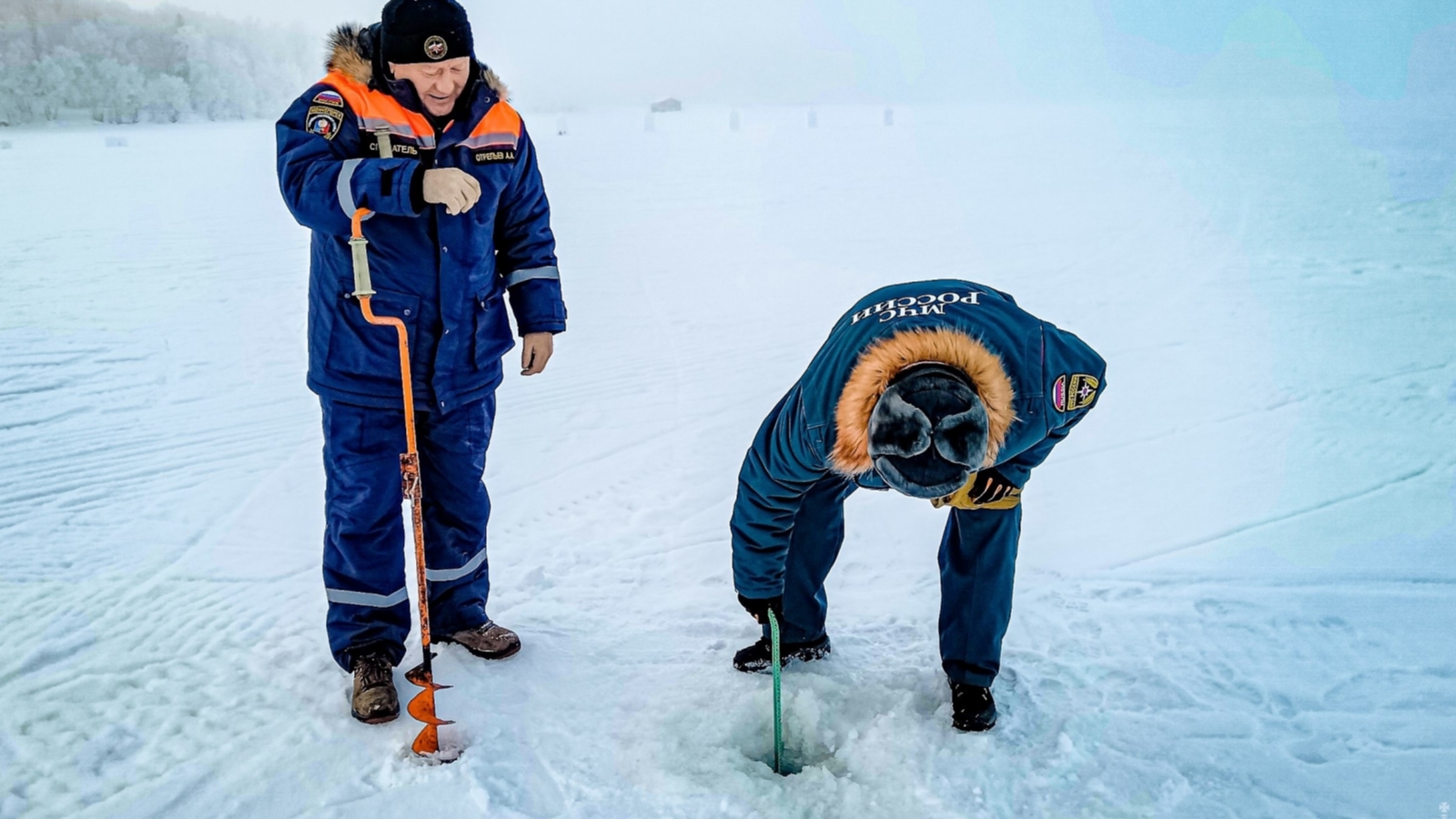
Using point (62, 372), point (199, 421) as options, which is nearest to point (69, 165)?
point (62, 372)

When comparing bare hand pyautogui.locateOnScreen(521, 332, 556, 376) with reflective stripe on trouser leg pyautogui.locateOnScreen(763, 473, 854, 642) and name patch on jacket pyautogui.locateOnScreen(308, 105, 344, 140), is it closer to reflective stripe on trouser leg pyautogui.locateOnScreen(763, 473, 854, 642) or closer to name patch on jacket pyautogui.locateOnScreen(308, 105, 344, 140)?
name patch on jacket pyautogui.locateOnScreen(308, 105, 344, 140)

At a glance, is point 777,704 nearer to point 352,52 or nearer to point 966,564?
point 966,564

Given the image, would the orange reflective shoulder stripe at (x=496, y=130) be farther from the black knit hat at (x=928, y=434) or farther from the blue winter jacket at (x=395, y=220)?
the black knit hat at (x=928, y=434)

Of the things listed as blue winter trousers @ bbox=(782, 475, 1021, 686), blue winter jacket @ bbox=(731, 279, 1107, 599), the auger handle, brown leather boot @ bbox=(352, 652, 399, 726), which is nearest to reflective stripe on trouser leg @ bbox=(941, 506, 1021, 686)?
blue winter trousers @ bbox=(782, 475, 1021, 686)

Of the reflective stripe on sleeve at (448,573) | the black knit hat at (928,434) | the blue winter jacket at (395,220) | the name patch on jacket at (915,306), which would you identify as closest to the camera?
the black knit hat at (928,434)

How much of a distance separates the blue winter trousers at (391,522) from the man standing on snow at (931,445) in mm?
724

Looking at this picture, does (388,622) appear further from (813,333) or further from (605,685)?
(813,333)

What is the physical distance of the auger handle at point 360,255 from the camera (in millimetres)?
2004

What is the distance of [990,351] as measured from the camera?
6.05 ft

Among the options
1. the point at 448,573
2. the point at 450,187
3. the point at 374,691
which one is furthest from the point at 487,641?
the point at 450,187

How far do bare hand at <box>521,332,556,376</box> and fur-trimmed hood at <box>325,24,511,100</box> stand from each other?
703mm

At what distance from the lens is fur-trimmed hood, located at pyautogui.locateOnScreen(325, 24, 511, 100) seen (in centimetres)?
213

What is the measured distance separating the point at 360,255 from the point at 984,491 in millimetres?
1457

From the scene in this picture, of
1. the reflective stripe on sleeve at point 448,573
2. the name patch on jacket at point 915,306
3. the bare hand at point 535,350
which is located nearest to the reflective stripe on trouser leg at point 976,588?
the name patch on jacket at point 915,306
